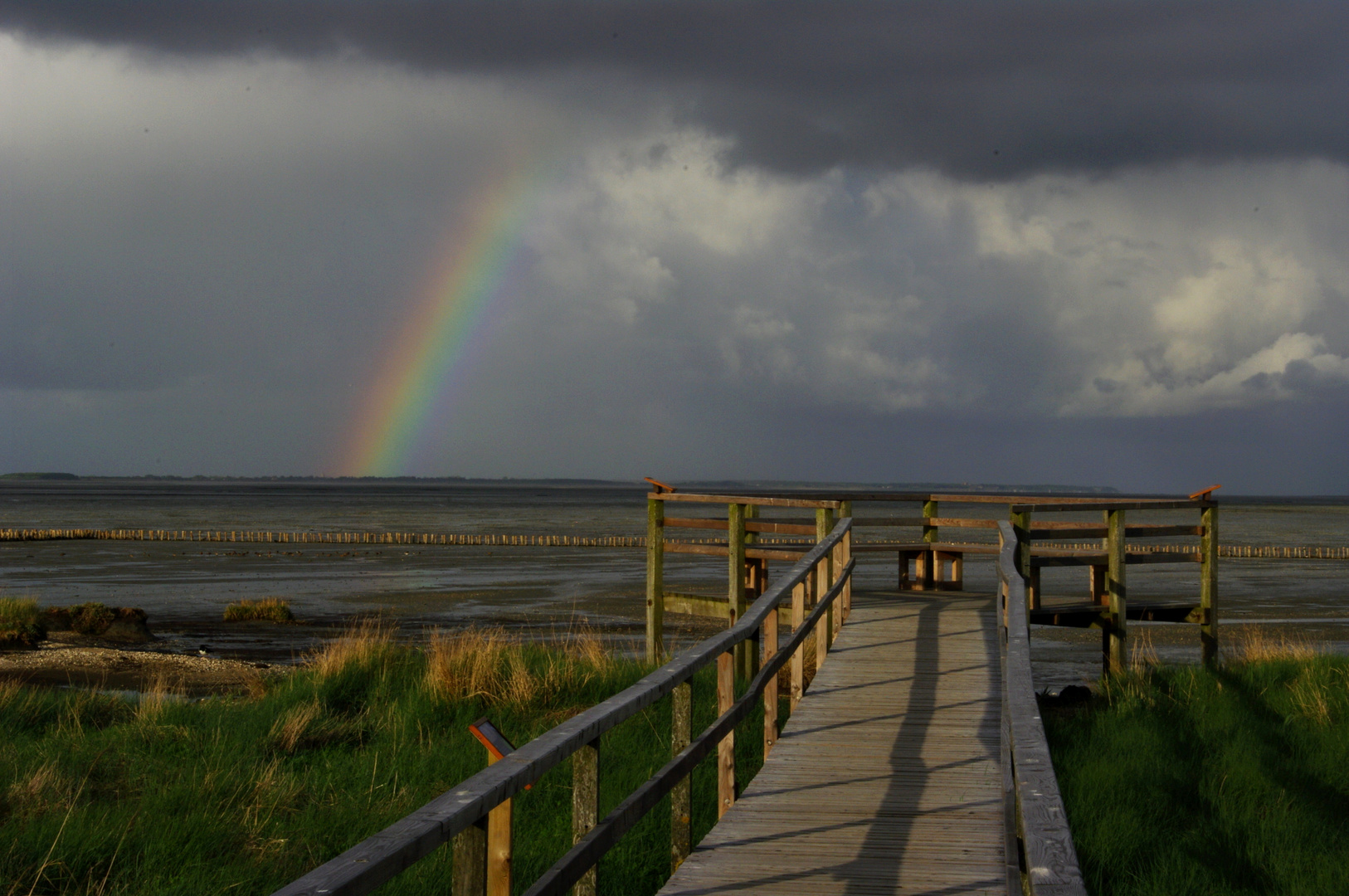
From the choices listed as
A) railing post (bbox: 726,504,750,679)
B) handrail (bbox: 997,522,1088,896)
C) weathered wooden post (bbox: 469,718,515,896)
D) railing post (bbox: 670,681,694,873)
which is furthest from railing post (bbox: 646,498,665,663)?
weathered wooden post (bbox: 469,718,515,896)

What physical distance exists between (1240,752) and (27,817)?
8.48 meters

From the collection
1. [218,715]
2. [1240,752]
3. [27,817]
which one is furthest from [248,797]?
[1240,752]

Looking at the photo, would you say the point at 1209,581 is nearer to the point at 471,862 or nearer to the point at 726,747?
the point at 726,747

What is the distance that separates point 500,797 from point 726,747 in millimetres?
3451

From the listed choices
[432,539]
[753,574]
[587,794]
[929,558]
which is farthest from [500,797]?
[432,539]

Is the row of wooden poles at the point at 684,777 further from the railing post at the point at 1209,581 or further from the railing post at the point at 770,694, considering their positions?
the railing post at the point at 1209,581

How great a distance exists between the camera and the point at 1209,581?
584 inches

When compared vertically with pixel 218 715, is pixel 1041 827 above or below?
above

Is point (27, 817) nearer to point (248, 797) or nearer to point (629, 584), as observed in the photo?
point (248, 797)

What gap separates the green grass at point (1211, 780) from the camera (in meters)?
6.56

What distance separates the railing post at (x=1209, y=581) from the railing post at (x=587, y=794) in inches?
492

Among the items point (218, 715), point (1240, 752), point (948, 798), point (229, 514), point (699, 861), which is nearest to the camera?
point (699, 861)

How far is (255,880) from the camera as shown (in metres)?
6.39

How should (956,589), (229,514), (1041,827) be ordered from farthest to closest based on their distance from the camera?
(229,514)
(956,589)
(1041,827)
